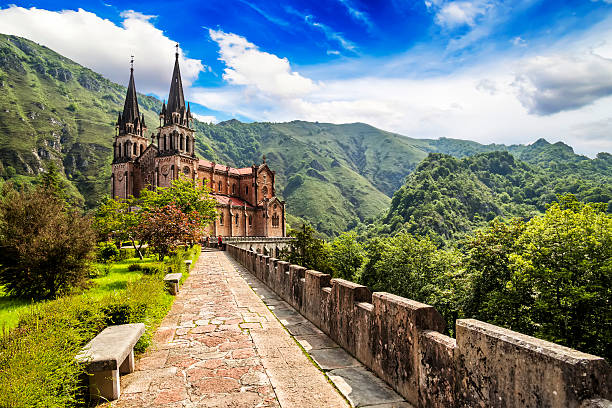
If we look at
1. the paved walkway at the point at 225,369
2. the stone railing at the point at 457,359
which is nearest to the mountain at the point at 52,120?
the paved walkway at the point at 225,369

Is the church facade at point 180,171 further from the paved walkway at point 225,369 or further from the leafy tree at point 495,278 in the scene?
the paved walkway at point 225,369

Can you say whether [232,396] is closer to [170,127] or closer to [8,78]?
[170,127]

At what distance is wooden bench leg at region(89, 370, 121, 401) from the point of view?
3523 millimetres

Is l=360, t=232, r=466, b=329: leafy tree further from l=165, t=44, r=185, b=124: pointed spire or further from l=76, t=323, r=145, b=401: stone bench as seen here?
l=165, t=44, r=185, b=124: pointed spire

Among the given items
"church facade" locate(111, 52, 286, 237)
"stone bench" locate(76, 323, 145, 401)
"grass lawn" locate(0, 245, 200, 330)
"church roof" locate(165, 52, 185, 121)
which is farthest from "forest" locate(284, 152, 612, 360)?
"church roof" locate(165, 52, 185, 121)

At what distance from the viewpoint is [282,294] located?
9.49 m

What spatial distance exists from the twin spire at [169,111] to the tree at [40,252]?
47297mm

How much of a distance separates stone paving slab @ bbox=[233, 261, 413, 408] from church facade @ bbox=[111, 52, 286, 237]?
45.6 metres

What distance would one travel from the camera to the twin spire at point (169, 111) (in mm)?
53438

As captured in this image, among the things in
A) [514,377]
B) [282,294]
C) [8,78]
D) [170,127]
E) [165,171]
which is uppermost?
[8,78]

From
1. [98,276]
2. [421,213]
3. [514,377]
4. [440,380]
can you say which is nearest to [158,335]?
[440,380]

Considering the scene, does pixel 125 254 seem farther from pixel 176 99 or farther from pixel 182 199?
pixel 176 99

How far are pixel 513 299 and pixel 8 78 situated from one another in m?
181

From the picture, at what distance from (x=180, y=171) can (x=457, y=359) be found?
52619 mm
